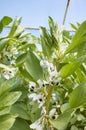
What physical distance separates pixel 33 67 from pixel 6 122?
0.61 ft

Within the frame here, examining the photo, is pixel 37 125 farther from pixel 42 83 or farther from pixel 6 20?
pixel 6 20

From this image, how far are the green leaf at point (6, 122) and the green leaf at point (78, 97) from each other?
155 millimetres

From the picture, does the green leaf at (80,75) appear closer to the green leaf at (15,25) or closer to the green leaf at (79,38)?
the green leaf at (79,38)

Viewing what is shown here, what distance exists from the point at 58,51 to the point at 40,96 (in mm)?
141

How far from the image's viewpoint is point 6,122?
75 cm

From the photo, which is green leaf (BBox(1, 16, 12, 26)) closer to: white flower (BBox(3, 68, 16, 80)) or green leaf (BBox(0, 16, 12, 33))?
green leaf (BBox(0, 16, 12, 33))

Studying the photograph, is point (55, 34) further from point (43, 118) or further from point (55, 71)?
point (43, 118)

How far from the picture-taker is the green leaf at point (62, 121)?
2.56ft

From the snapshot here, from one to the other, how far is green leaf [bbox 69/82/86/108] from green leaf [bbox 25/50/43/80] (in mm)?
105

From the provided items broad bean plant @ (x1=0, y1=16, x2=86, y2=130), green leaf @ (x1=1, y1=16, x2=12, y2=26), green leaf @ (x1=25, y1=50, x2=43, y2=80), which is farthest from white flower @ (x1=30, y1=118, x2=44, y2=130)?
green leaf @ (x1=1, y1=16, x2=12, y2=26)

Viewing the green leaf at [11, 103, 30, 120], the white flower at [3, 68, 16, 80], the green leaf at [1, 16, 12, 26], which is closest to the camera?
the green leaf at [11, 103, 30, 120]

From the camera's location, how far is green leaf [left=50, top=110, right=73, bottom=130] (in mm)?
781

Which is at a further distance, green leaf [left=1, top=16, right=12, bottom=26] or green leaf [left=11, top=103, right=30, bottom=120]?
green leaf [left=1, top=16, right=12, bottom=26]

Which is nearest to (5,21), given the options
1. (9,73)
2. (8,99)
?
(9,73)
